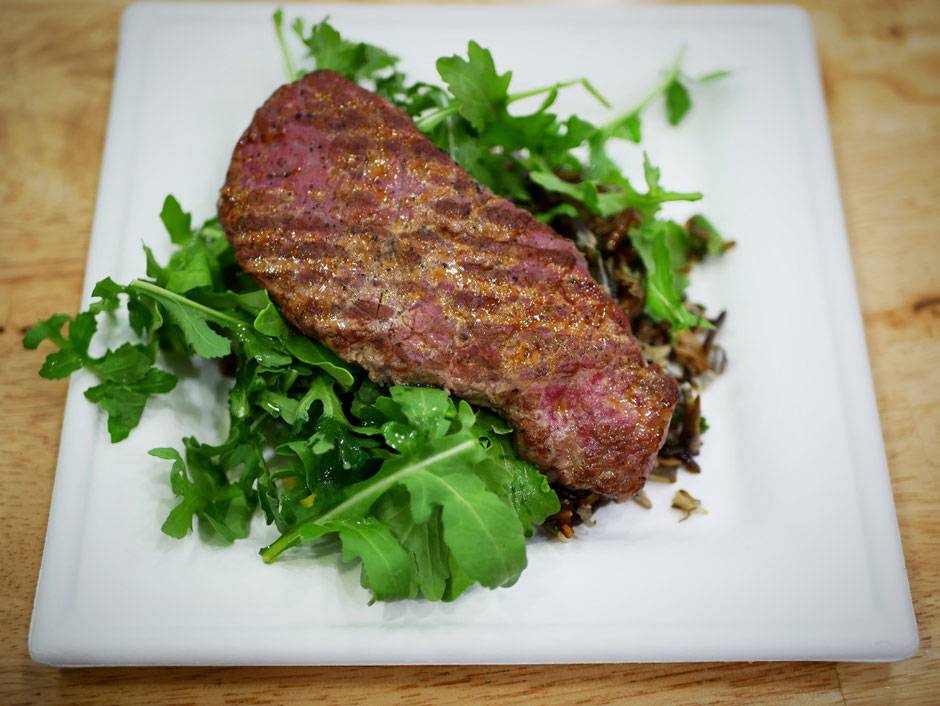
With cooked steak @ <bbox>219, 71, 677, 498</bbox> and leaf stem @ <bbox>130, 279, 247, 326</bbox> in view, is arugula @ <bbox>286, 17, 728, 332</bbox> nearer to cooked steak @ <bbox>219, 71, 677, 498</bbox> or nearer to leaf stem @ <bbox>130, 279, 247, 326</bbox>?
cooked steak @ <bbox>219, 71, 677, 498</bbox>

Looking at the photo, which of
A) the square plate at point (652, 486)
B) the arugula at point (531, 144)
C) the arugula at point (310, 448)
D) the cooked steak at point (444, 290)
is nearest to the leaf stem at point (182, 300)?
the arugula at point (310, 448)

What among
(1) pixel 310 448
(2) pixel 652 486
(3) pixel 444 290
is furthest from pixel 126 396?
(2) pixel 652 486

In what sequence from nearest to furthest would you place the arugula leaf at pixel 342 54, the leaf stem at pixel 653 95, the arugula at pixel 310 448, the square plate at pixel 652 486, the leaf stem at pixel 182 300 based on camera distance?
the arugula at pixel 310 448 < the square plate at pixel 652 486 < the leaf stem at pixel 182 300 < the arugula leaf at pixel 342 54 < the leaf stem at pixel 653 95

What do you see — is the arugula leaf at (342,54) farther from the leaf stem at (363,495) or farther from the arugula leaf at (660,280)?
the leaf stem at (363,495)

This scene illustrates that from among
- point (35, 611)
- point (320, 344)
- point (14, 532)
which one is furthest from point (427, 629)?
point (14, 532)

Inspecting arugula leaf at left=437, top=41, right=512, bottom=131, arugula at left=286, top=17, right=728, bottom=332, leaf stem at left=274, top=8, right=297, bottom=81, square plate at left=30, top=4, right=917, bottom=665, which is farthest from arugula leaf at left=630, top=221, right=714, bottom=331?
leaf stem at left=274, top=8, right=297, bottom=81
